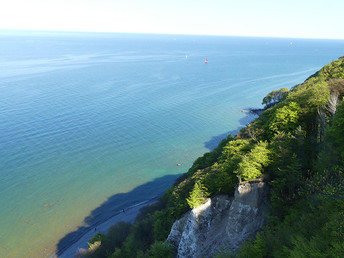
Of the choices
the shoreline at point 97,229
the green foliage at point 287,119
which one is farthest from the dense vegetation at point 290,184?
the shoreline at point 97,229

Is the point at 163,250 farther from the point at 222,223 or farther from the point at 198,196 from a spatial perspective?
the point at 222,223

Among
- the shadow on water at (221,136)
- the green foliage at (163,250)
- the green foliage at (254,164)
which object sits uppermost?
the green foliage at (254,164)

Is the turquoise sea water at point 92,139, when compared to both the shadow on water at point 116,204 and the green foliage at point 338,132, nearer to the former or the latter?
the shadow on water at point 116,204

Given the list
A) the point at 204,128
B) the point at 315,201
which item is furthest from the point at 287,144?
the point at 204,128

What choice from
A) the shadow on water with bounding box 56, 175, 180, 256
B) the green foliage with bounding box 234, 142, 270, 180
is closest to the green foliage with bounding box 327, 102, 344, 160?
the green foliage with bounding box 234, 142, 270, 180

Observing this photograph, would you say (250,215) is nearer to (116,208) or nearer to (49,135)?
(116,208)

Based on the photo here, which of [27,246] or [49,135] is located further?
[49,135]

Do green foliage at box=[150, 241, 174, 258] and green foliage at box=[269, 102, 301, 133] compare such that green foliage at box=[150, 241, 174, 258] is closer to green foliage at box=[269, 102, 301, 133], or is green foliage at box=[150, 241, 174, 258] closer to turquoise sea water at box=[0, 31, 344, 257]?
green foliage at box=[269, 102, 301, 133]

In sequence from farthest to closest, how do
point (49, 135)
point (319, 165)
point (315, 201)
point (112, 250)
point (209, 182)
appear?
1. point (49, 135)
2. point (112, 250)
3. point (209, 182)
4. point (319, 165)
5. point (315, 201)
